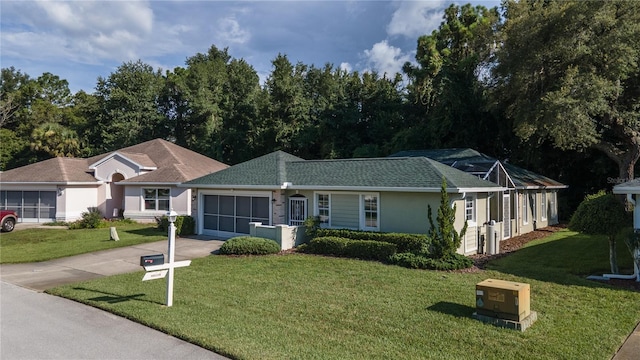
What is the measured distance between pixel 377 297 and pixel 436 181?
637 cm

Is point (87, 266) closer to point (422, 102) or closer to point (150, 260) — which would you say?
point (150, 260)

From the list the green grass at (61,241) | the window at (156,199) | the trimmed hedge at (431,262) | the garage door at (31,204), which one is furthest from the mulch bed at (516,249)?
the garage door at (31,204)

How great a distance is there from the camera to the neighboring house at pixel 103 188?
26125mm

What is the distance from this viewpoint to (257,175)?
19641 mm

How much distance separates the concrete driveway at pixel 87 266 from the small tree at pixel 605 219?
41.0 ft

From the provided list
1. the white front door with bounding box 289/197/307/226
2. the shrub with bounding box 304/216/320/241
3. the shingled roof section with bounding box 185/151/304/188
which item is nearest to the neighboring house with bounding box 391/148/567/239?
the shrub with bounding box 304/216/320/241

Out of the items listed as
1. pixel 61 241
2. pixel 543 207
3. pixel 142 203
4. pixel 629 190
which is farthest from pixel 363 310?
pixel 142 203

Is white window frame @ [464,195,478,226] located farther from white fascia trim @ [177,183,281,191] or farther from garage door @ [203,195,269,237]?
garage door @ [203,195,269,237]

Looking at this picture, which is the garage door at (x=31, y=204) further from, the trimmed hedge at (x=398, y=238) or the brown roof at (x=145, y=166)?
the trimmed hedge at (x=398, y=238)

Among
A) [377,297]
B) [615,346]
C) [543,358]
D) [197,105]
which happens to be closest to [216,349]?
[377,297]

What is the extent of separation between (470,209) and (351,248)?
16.8 feet

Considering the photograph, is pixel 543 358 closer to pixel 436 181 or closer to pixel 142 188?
pixel 436 181

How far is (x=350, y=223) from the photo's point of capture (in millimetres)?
16688

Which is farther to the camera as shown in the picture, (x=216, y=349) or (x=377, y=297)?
(x=377, y=297)
